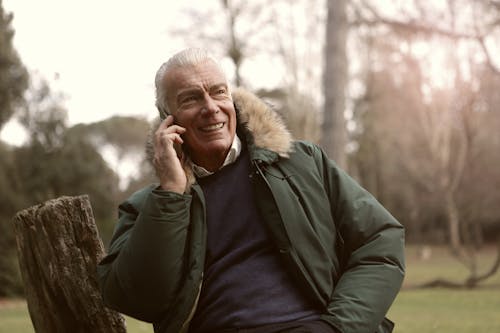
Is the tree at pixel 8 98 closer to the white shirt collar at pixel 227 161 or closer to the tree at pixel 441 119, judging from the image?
the tree at pixel 441 119

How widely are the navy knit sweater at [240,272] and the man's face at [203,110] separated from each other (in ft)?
0.50

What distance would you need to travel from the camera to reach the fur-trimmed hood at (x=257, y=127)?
3109 millimetres

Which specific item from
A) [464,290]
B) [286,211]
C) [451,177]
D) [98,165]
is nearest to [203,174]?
[286,211]

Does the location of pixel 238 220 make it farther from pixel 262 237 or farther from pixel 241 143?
pixel 241 143

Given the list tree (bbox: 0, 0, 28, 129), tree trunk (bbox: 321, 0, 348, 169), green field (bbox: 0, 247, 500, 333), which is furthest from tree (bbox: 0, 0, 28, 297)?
tree trunk (bbox: 321, 0, 348, 169)

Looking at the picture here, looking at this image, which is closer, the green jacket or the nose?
the green jacket

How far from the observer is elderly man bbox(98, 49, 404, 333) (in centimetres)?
283

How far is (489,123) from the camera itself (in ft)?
138

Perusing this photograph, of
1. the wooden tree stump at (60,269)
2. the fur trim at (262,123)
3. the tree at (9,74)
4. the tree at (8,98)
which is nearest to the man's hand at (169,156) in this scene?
the fur trim at (262,123)

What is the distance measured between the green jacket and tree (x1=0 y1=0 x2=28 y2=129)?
19696 millimetres

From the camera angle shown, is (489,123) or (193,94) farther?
(489,123)

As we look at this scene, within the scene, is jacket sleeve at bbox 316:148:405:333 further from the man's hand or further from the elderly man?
the man's hand

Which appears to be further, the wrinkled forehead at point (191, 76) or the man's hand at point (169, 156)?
the wrinkled forehead at point (191, 76)

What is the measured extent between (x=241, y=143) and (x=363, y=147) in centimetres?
4069
